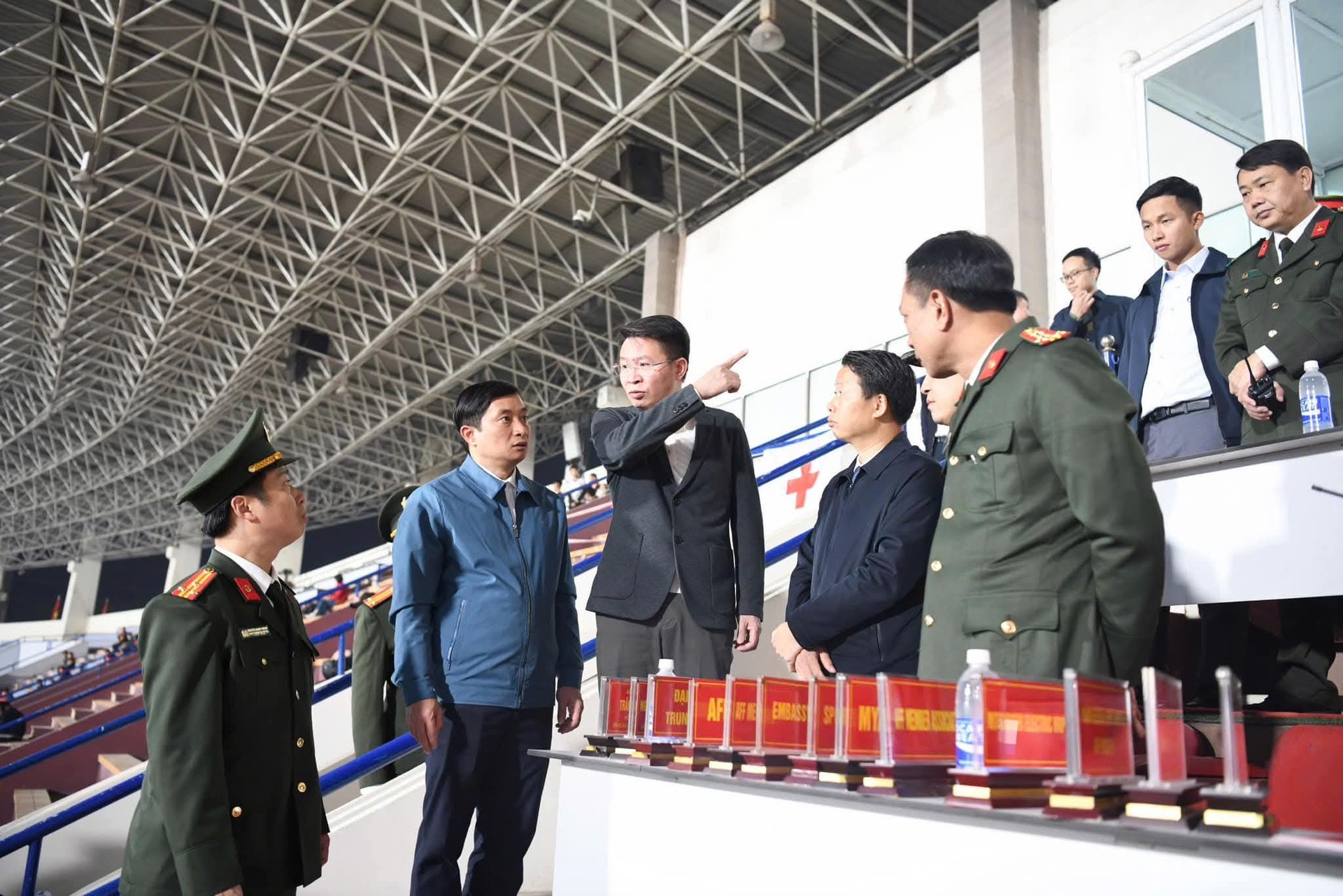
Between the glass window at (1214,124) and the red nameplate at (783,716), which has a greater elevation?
the glass window at (1214,124)

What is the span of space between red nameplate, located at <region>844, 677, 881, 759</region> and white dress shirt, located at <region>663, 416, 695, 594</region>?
4.38 ft

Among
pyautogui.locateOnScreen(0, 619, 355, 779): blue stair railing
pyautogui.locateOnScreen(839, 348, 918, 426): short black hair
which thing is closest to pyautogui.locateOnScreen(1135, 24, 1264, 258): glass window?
pyautogui.locateOnScreen(839, 348, 918, 426): short black hair

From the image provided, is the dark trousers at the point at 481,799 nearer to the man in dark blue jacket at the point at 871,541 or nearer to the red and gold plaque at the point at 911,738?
the man in dark blue jacket at the point at 871,541

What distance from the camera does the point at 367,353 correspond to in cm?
2028

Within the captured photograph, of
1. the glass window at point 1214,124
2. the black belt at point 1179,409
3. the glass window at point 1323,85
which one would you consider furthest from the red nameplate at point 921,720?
the glass window at point 1214,124

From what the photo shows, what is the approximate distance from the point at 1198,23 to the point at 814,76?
5220 mm

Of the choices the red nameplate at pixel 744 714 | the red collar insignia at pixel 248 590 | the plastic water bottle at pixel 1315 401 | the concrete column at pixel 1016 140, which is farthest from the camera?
the concrete column at pixel 1016 140

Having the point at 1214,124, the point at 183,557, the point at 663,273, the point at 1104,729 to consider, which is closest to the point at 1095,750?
the point at 1104,729

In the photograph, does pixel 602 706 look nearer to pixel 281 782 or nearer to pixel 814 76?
pixel 281 782

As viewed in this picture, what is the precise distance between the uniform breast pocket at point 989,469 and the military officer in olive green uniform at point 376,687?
2.23 m

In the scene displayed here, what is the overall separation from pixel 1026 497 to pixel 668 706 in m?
0.71

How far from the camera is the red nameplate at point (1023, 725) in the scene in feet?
3.92

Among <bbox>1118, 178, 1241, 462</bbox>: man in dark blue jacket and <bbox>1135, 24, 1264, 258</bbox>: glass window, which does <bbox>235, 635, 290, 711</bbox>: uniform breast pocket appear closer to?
<bbox>1118, 178, 1241, 462</bbox>: man in dark blue jacket

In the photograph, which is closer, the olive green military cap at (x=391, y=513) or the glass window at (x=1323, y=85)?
the olive green military cap at (x=391, y=513)
